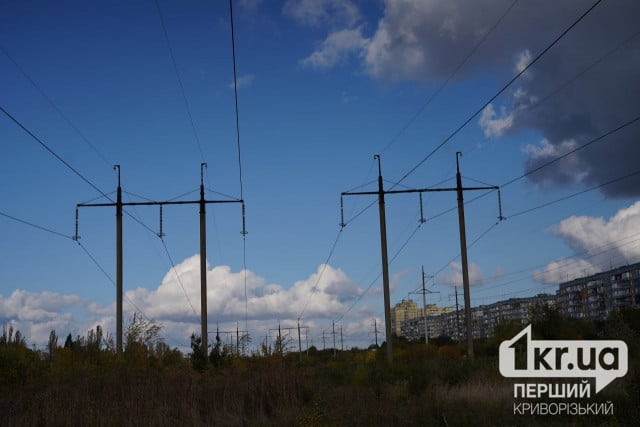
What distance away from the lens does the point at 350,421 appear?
17.9 m

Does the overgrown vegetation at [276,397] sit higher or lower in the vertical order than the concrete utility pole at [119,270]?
lower

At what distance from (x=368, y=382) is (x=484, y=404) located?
32.6 ft

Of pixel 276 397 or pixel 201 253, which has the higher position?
pixel 201 253

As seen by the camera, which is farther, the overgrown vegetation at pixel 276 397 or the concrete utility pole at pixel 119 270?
the concrete utility pole at pixel 119 270

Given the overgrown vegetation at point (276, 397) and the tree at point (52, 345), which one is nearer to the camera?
the overgrown vegetation at point (276, 397)

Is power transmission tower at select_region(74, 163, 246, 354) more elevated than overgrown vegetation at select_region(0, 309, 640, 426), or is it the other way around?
power transmission tower at select_region(74, 163, 246, 354)

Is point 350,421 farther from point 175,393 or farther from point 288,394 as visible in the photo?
point 175,393

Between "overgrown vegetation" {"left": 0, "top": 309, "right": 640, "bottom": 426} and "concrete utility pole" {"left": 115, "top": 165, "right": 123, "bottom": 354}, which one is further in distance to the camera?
"concrete utility pole" {"left": 115, "top": 165, "right": 123, "bottom": 354}

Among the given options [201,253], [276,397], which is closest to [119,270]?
[201,253]

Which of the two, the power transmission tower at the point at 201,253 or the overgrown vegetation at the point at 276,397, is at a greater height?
the power transmission tower at the point at 201,253

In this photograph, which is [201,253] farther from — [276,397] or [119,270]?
[276,397]

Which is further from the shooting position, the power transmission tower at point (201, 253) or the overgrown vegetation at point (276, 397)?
the power transmission tower at point (201, 253)

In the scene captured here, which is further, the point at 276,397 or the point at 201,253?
the point at 201,253

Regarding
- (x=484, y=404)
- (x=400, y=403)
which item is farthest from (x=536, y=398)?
(x=400, y=403)
